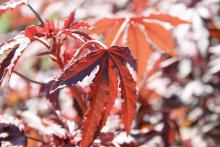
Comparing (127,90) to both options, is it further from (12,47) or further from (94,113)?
(12,47)

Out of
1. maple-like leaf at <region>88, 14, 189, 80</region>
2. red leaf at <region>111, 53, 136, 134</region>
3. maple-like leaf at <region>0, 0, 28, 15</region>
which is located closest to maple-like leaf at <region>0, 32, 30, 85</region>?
maple-like leaf at <region>0, 0, 28, 15</region>

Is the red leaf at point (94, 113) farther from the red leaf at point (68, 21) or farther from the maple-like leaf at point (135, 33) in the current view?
the maple-like leaf at point (135, 33)

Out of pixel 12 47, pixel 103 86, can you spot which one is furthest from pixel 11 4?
pixel 103 86

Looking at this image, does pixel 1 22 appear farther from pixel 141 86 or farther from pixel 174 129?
pixel 174 129

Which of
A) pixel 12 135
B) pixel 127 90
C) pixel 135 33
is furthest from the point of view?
pixel 135 33

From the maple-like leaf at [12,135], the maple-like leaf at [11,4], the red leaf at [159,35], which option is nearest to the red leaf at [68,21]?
the maple-like leaf at [11,4]

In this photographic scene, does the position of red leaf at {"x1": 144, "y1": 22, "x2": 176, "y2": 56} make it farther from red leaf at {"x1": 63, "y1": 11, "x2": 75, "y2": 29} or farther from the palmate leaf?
Result: the palmate leaf

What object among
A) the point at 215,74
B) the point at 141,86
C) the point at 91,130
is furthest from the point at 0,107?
the point at 91,130
